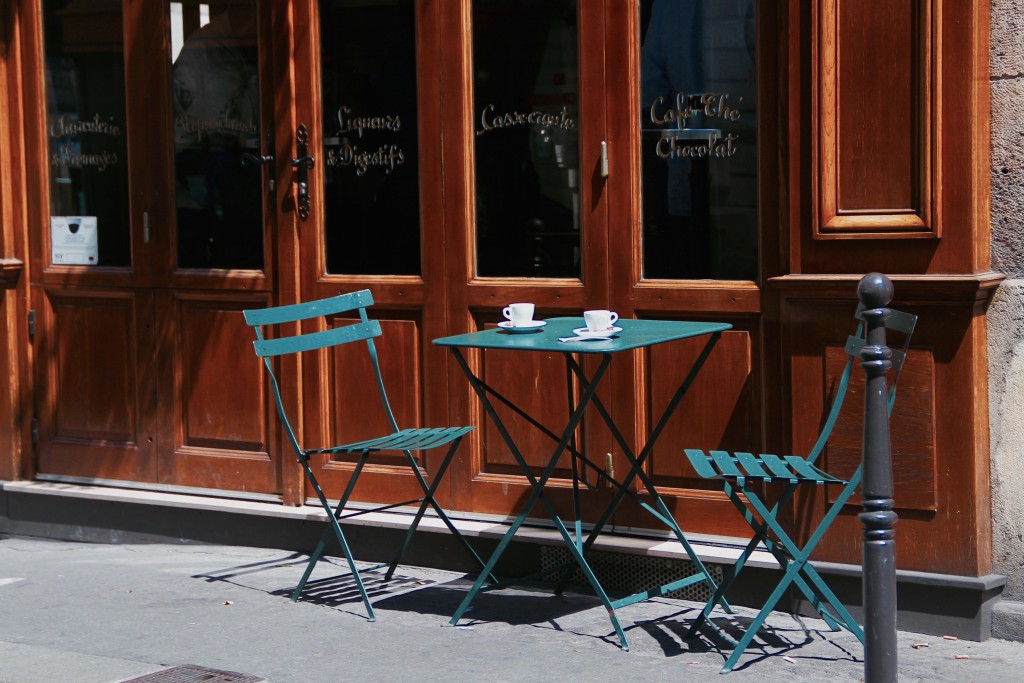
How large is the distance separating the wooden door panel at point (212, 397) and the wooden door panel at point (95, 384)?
0.12m

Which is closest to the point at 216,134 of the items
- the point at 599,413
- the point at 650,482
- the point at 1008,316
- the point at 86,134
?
the point at 86,134

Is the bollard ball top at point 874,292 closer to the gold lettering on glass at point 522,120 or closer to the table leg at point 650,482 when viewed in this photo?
the table leg at point 650,482

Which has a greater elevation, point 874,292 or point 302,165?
point 302,165

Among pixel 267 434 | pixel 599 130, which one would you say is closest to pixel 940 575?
pixel 599 130

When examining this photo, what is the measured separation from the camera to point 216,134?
696 cm

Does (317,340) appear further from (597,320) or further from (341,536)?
(597,320)

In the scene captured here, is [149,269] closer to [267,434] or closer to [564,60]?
[267,434]

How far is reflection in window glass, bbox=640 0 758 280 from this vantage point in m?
5.64

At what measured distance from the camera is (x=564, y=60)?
19.8 feet

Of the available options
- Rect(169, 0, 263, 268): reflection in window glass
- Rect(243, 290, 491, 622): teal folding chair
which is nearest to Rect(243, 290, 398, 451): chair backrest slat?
Rect(243, 290, 491, 622): teal folding chair

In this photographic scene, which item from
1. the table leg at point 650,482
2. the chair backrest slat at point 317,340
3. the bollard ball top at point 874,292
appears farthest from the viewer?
the chair backrest slat at point 317,340

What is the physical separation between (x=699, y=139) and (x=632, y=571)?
176 centimetres

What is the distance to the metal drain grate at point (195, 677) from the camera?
16.1 feet

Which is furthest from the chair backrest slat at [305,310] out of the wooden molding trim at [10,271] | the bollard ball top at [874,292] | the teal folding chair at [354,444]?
the bollard ball top at [874,292]
